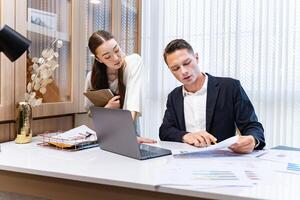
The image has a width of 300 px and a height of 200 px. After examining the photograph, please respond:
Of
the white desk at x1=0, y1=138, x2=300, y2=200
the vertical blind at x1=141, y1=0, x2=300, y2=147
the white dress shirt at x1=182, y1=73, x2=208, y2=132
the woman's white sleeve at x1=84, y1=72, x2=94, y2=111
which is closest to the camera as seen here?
the white desk at x1=0, y1=138, x2=300, y2=200

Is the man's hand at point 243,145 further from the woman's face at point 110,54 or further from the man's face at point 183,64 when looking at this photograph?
the woman's face at point 110,54

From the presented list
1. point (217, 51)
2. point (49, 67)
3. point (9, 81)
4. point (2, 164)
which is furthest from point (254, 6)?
point (2, 164)

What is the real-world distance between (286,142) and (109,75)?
4.71 ft

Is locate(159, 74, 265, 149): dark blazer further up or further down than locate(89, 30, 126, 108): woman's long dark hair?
further down

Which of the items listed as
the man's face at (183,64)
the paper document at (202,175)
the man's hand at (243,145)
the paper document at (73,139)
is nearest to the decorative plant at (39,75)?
the paper document at (73,139)

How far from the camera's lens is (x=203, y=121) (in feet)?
5.75

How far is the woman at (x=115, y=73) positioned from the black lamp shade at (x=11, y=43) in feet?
1.50

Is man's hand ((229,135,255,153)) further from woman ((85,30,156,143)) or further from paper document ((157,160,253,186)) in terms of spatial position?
woman ((85,30,156,143))

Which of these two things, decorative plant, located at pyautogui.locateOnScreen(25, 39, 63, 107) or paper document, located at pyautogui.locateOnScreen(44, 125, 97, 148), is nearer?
paper document, located at pyautogui.locateOnScreen(44, 125, 97, 148)

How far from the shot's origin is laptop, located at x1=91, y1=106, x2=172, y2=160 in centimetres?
115

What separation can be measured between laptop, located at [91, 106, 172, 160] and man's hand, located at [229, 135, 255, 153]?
25 cm

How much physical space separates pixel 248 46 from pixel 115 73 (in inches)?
45.3

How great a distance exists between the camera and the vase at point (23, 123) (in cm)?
152

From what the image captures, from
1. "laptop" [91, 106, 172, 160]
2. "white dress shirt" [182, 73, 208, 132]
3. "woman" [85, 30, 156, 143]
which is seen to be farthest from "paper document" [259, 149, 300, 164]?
"woman" [85, 30, 156, 143]
